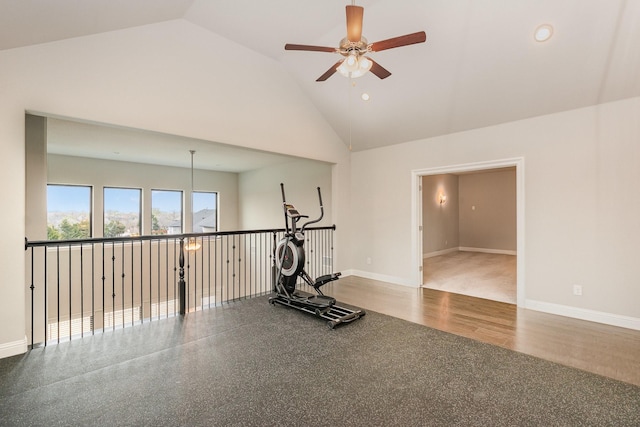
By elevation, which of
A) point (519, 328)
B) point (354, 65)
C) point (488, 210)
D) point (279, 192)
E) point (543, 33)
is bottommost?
point (519, 328)

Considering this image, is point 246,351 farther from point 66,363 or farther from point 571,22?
point 571,22

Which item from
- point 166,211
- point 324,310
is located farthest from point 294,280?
point 166,211

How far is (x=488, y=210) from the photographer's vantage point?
9.25 metres

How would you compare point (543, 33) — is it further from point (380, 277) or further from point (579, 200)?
point (380, 277)

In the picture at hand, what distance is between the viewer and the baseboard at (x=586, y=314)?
3416 millimetres

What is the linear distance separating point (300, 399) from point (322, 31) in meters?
4.02

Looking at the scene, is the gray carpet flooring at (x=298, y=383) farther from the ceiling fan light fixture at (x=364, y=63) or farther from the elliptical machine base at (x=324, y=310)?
the ceiling fan light fixture at (x=364, y=63)

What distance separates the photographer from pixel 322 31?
12.4ft

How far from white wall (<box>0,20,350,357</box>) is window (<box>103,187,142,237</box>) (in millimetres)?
5120

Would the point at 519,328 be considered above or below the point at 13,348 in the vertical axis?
below

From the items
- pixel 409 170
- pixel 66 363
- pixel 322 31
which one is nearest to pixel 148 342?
pixel 66 363

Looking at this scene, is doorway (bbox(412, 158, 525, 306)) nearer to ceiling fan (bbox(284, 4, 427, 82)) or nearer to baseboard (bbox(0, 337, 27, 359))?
ceiling fan (bbox(284, 4, 427, 82))

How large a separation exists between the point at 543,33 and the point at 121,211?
29.3ft

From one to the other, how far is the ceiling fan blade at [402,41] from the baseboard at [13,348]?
420 centimetres
